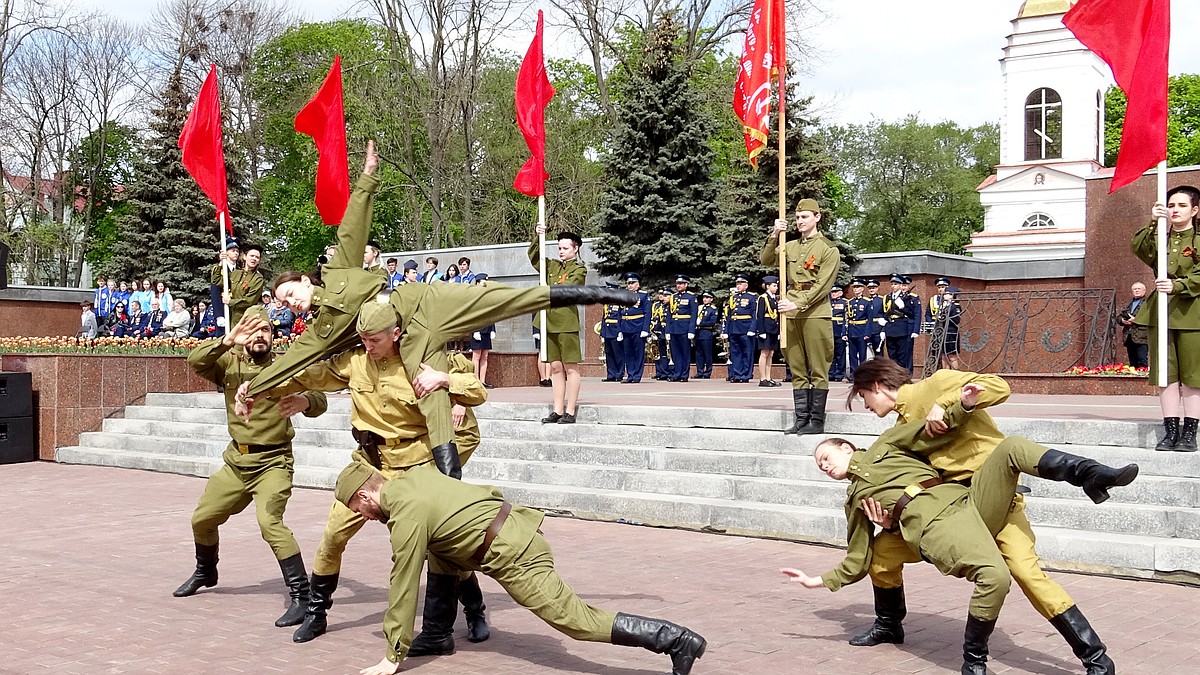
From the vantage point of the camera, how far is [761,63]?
478 inches

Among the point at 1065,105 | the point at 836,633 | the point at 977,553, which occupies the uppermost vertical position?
the point at 1065,105

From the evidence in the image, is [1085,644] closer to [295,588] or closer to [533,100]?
[295,588]

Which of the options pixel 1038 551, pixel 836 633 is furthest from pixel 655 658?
pixel 1038 551

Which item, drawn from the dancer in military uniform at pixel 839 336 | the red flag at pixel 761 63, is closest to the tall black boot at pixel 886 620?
the red flag at pixel 761 63

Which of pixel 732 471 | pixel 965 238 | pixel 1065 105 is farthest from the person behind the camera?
pixel 965 238

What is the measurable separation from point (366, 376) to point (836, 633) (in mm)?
2784

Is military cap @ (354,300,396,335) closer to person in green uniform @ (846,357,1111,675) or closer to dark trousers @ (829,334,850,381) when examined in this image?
person in green uniform @ (846,357,1111,675)

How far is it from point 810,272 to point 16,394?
11.1 meters

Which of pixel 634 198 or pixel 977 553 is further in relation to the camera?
pixel 634 198

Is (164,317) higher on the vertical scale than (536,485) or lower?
higher

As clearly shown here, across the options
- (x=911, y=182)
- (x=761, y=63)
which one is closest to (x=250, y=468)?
(x=761, y=63)

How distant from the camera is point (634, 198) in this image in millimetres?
24766

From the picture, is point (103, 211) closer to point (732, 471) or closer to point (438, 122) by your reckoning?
point (438, 122)

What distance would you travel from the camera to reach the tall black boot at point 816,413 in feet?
34.0
